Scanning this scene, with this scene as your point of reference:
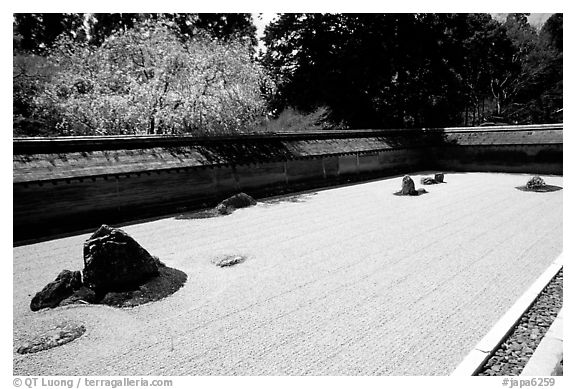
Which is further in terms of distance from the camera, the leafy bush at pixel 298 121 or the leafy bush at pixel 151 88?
the leafy bush at pixel 298 121

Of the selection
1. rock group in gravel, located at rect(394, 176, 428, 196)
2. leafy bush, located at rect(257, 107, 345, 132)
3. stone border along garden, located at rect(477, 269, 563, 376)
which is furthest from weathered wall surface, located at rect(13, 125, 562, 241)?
leafy bush, located at rect(257, 107, 345, 132)

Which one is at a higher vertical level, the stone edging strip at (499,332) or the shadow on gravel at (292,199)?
the shadow on gravel at (292,199)

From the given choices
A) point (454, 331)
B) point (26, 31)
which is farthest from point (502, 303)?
point (26, 31)

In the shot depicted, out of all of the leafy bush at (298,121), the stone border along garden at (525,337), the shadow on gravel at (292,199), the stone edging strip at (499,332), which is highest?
the leafy bush at (298,121)

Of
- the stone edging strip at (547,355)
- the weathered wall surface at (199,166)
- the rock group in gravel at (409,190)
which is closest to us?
the stone edging strip at (547,355)

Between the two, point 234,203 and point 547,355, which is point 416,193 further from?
point 547,355

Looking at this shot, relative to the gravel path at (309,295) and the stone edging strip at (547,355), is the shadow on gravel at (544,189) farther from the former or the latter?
the stone edging strip at (547,355)

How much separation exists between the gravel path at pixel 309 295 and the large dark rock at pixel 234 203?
1178 mm

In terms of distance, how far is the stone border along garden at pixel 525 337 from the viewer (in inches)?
157

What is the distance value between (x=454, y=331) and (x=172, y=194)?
996 centimetres

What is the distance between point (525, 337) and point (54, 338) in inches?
240

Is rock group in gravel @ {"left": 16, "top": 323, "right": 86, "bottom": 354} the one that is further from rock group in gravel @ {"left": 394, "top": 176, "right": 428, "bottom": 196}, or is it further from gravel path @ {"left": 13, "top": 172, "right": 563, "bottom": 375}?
rock group in gravel @ {"left": 394, "top": 176, "right": 428, "bottom": 196}

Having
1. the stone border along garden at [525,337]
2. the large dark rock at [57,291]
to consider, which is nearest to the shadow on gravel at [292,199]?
the large dark rock at [57,291]

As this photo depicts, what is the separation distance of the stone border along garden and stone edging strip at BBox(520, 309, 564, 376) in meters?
0.06
